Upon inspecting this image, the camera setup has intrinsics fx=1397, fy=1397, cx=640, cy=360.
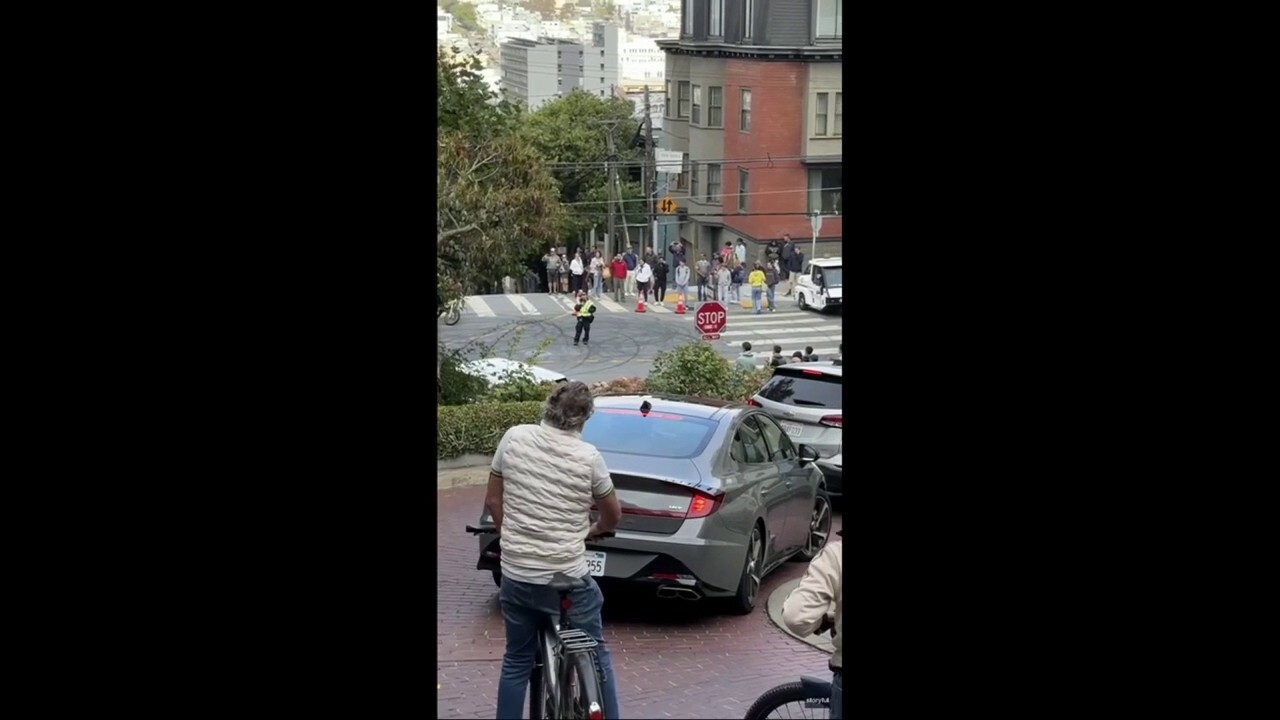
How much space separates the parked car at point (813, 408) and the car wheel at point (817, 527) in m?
0.74

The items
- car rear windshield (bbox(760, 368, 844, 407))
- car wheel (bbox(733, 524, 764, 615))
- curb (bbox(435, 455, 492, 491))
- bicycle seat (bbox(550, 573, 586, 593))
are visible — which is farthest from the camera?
curb (bbox(435, 455, 492, 491))

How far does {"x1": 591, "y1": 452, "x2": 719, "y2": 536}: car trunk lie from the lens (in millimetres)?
6504

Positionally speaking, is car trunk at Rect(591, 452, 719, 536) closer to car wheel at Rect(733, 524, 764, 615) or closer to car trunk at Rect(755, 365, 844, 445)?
car wheel at Rect(733, 524, 764, 615)

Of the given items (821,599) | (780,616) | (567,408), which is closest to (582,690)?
(567,408)

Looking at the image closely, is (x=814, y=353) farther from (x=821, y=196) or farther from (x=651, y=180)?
(x=651, y=180)

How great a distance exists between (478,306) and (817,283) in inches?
100

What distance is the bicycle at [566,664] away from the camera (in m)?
4.49

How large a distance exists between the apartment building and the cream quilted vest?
2.60 m

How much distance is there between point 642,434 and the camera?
268 inches

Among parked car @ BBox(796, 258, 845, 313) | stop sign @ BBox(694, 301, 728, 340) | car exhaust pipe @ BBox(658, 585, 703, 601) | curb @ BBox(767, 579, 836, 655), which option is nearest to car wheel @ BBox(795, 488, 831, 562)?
curb @ BBox(767, 579, 836, 655)

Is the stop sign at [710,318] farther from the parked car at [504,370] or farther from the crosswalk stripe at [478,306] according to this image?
the crosswalk stripe at [478,306]
